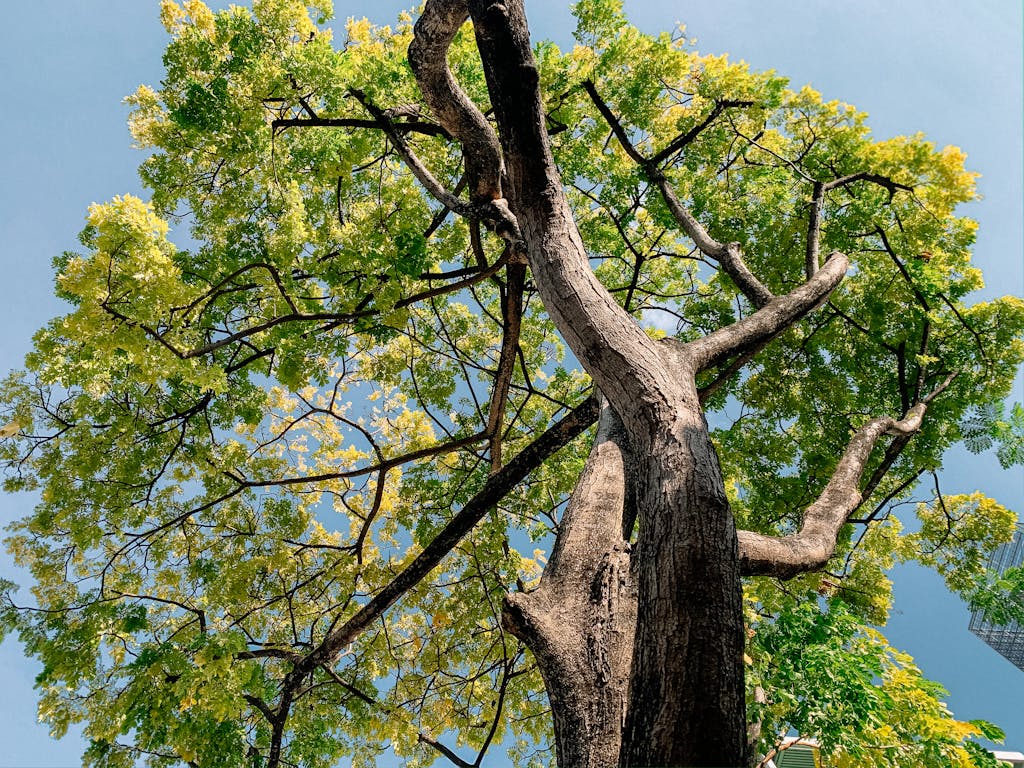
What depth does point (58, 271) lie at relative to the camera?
17.7ft

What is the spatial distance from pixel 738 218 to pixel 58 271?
7505 millimetres

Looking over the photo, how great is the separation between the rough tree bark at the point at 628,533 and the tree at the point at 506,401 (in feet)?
0.05

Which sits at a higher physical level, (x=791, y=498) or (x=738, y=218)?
(x=738, y=218)

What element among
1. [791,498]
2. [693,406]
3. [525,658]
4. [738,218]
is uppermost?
[738,218]

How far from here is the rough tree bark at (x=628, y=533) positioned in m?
2.01

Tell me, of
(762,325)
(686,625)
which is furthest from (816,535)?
(686,625)

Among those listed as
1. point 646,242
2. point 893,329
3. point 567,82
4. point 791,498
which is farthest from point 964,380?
point 567,82

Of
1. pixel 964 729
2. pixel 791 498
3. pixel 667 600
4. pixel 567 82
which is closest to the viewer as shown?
pixel 667 600

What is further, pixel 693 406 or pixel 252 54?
pixel 252 54

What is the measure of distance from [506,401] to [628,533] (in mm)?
3850

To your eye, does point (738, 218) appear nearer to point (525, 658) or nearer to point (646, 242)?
point (646, 242)

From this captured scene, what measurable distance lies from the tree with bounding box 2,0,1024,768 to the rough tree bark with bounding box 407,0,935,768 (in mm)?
17

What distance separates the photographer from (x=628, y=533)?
3617mm

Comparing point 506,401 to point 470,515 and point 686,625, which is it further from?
point 686,625
